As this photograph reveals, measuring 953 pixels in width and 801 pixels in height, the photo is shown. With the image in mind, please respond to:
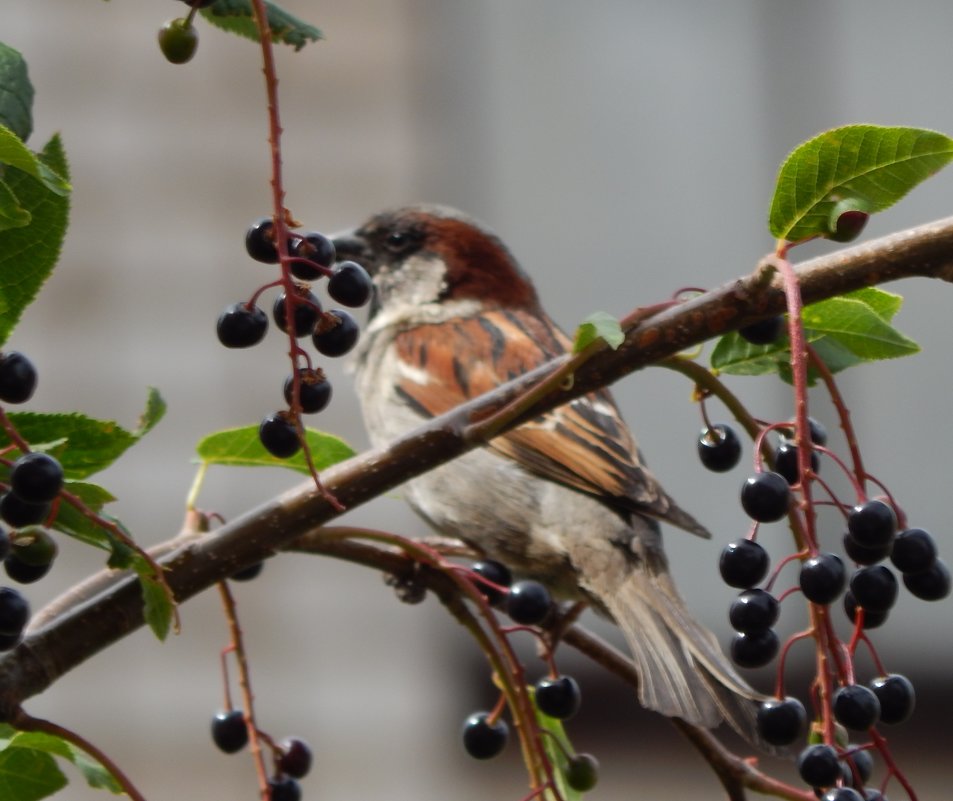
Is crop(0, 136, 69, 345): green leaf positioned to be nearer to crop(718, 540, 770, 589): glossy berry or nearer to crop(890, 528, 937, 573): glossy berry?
crop(718, 540, 770, 589): glossy berry

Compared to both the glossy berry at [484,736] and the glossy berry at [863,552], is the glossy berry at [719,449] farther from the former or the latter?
the glossy berry at [484,736]

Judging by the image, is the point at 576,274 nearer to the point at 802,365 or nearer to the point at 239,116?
the point at 239,116

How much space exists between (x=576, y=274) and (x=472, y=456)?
8.27 feet

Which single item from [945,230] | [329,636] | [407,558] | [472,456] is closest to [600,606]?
[472,456]

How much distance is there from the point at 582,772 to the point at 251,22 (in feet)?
2.36

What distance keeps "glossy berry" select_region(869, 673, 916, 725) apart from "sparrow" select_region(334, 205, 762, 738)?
0.46m

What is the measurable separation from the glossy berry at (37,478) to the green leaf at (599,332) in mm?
334

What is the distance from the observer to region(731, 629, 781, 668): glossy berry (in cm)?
106

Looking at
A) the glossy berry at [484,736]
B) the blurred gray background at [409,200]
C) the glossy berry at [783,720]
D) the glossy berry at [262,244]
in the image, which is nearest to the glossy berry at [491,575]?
the glossy berry at [484,736]

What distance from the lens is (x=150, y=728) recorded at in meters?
4.64

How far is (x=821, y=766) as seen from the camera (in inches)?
37.1

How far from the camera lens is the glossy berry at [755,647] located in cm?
106

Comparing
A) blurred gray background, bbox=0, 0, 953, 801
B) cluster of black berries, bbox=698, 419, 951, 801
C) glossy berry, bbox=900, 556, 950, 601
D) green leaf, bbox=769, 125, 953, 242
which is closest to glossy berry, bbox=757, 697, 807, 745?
cluster of black berries, bbox=698, 419, 951, 801

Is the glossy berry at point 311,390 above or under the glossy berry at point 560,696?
above
